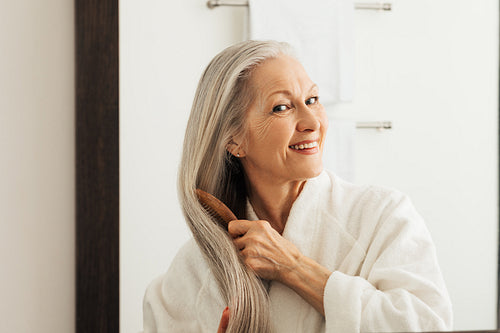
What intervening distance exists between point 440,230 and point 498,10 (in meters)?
0.43

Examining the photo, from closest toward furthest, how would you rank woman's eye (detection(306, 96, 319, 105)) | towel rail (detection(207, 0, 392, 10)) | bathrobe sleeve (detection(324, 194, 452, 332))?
bathrobe sleeve (detection(324, 194, 452, 332)) → woman's eye (detection(306, 96, 319, 105)) → towel rail (detection(207, 0, 392, 10))

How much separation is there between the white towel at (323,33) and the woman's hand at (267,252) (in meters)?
0.28

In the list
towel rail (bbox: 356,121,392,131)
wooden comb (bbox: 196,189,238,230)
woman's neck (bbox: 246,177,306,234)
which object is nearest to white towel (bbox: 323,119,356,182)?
towel rail (bbox: 356,121,392,131)

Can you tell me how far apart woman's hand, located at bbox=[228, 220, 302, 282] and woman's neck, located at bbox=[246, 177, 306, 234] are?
5 centimetres

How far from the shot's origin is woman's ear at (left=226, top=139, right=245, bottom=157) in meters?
0.77

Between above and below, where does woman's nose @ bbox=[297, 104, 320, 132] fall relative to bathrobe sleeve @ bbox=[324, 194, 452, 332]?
above

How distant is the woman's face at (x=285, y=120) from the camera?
0.72 metres

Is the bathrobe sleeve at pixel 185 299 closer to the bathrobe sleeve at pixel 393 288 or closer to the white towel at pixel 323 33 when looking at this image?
the bathrobe sleeve at pixel 393 288

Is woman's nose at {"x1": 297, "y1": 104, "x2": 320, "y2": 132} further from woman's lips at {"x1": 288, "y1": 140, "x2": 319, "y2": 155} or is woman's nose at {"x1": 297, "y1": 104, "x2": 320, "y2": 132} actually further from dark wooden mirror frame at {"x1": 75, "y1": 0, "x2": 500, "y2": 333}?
dark wooden mirror frame at {"x1": 75, "y1": 0, "x2": 500, "y2": 333}

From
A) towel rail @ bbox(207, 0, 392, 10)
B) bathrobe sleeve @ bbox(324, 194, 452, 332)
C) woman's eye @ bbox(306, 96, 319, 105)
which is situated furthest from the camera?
towel rail @ bbox(207, 0, 392, 10)

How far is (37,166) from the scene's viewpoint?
34.0 inches

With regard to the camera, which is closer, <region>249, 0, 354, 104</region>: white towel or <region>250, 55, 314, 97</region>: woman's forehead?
<region>250, 55, 314, 97</region>: woman's forehead

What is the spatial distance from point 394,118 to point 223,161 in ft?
1.10

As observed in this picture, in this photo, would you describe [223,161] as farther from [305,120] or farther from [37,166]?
[37,166]
